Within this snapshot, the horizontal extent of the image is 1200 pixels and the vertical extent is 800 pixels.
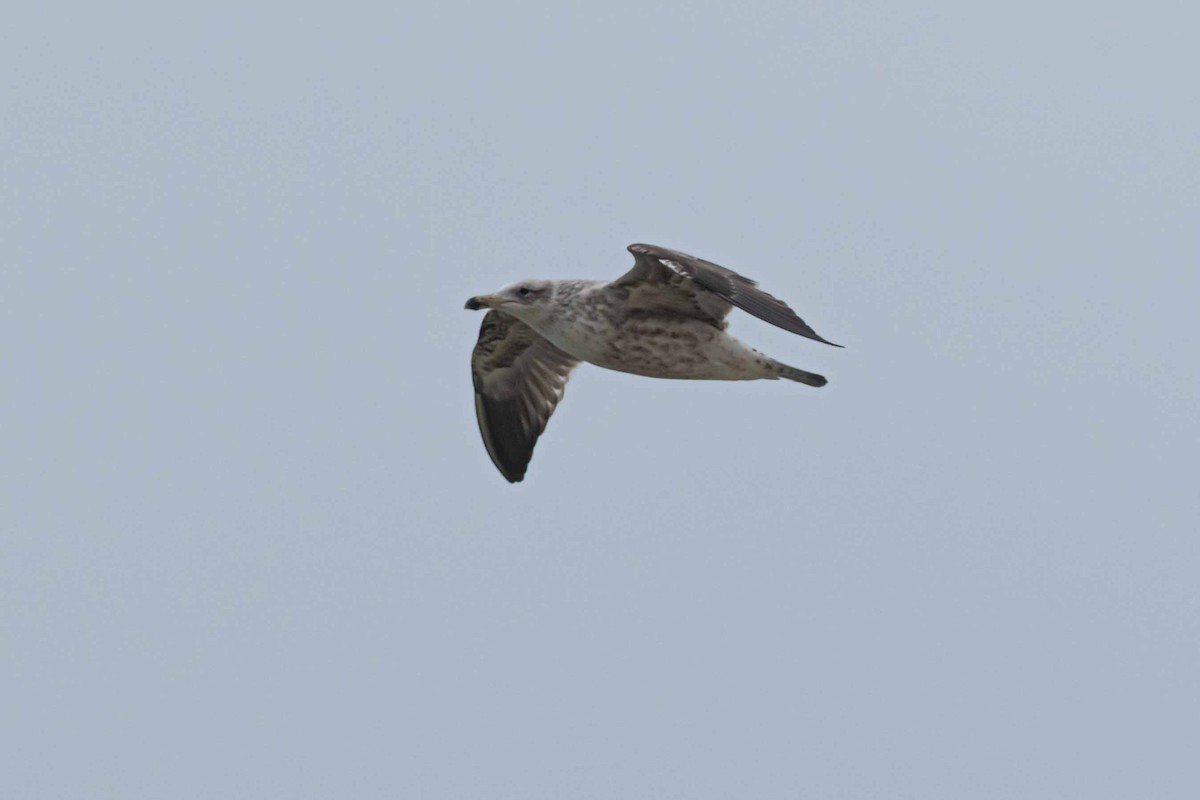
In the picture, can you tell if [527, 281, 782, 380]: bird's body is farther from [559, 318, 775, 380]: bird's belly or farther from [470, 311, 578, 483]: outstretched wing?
[470, 311, 578, 483]: outstretched wing

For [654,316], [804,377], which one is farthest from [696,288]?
[804,377]

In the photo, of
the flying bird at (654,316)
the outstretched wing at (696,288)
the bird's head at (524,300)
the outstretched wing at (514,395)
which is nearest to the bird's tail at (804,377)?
the flying bird at (654,316)

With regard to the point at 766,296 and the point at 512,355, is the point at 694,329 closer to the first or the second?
the point at 766,296

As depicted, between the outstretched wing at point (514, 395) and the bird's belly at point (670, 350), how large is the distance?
2.54 metres

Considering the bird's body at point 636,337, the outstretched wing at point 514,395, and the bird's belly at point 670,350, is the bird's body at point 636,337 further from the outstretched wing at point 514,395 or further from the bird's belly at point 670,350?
the outstretched wing at point 514,395

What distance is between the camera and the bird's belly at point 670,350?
53.6ft

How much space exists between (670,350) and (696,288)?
679 millimetres

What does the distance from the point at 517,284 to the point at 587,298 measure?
785 millimetres

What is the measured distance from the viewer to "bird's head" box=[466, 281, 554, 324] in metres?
16.7

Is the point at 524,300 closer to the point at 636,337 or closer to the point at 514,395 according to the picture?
the point at 636,337

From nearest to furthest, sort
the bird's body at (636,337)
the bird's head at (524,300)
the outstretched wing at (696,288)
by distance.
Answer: the outstretched wing at (696,288) < the bird's body at (636,337) < the bird's head at (524,300)

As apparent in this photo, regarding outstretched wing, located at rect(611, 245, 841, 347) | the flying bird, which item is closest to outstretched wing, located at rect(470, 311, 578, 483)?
the flying bird

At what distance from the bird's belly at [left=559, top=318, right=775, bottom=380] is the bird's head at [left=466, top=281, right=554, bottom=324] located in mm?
389

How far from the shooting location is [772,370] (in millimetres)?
16797
